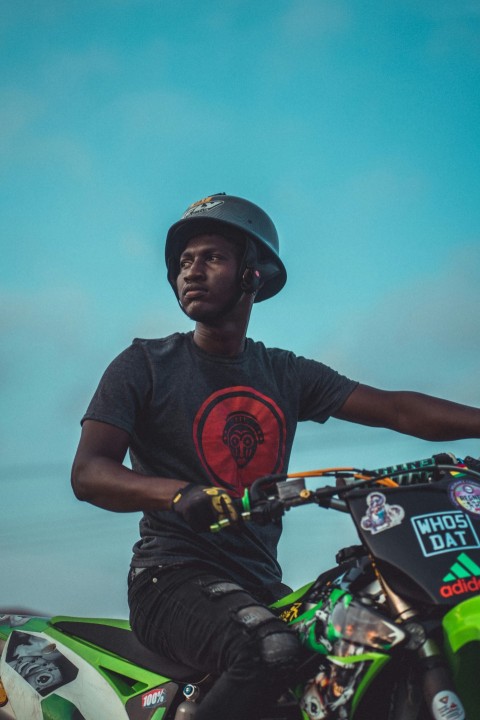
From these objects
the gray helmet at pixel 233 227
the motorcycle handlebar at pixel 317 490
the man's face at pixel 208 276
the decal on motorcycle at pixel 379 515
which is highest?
the gray helmet at pixel 233 227

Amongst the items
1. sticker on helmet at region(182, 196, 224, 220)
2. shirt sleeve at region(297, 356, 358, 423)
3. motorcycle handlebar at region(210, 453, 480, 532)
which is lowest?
motorcycle handlebar at region(210, 453, 480, 532)

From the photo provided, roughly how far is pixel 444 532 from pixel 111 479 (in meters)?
1.37

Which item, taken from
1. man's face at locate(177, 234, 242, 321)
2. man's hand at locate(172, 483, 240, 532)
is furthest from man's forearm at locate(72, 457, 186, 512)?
man's face at locate(177, 234, 242, 321)

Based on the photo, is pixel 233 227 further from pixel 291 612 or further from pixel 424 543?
pixel 424 543

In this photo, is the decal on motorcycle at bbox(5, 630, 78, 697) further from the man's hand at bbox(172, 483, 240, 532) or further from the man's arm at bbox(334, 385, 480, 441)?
the man's arm at bbox(334, 385, 480, 441)

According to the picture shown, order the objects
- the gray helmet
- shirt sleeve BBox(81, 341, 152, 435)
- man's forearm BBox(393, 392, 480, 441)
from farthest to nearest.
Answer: the gray helmet, man's forearm BBox(393, 392, 480, 441), shirt sleeve BBox(81, 341, 152, 435)

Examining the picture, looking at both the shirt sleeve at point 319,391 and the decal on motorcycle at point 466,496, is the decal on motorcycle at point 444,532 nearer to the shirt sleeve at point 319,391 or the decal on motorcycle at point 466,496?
the decal on motorcycle at point 466,496

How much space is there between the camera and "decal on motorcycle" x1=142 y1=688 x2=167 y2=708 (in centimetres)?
329

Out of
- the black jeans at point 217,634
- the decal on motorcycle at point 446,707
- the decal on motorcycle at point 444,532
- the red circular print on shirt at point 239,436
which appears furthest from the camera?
the red circular print on shirt at point 239,436

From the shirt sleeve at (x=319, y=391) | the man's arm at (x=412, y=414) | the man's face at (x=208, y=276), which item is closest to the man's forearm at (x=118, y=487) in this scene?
the man's face at (x=208, y=276)

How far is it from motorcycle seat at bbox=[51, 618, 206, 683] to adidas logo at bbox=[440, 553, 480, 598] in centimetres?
122

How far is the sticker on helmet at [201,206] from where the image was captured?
446 cm

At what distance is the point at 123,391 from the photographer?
12.3 ft

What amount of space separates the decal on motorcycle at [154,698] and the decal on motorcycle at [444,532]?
54.2 inches
